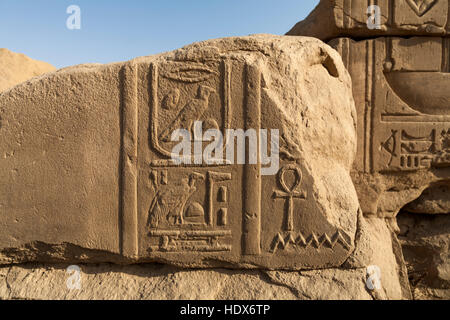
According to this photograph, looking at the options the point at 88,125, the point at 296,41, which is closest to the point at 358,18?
the point at 296,41

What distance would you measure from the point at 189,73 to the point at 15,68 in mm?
5845

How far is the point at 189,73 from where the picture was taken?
1.88 m

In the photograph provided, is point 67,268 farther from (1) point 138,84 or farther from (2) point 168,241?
(1) point 138,84

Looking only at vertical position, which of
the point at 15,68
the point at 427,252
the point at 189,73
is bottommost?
the point at 427,252

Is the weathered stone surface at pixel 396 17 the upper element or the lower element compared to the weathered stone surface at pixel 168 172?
upper

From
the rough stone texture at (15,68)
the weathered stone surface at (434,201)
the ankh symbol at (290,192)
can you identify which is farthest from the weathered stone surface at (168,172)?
the rough stone texture at (15,68)

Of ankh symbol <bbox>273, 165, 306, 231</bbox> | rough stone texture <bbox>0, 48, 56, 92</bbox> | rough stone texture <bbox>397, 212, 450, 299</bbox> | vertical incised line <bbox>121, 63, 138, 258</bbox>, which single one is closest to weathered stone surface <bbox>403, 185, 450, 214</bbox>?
rough stone texture <bbox>397, 212, 450, 299</bbox>

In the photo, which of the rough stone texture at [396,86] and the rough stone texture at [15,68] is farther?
the rough stone texture at [15,68]

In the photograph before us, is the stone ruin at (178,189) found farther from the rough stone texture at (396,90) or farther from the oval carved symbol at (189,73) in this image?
the rough stone texture at (396,90)

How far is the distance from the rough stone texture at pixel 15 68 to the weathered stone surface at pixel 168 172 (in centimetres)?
465

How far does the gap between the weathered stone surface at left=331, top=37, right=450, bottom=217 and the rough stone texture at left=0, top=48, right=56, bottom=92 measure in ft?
18.1

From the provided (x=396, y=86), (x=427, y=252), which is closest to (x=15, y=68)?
(x=396, y=86)

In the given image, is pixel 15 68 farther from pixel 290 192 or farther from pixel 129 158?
pixel 290 192

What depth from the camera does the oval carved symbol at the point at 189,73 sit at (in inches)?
73.6
